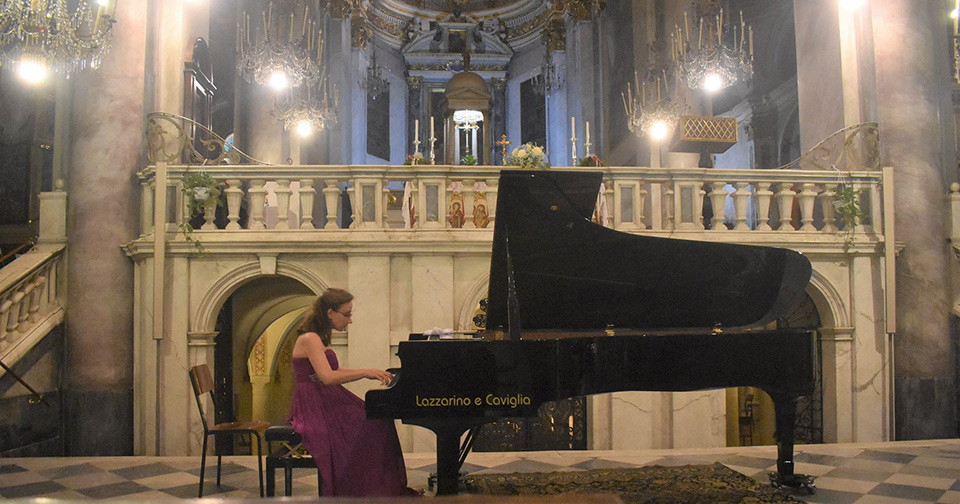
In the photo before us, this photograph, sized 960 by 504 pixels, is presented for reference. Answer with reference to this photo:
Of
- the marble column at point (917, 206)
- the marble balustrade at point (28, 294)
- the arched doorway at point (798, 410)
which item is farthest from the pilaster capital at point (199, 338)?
the marble column at point (917, 206)

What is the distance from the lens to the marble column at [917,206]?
7.50 m

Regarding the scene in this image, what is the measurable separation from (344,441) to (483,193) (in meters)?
3.82

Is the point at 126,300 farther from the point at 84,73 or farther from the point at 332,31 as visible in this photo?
the point at 332,31

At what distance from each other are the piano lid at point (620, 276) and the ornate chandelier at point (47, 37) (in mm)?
4372

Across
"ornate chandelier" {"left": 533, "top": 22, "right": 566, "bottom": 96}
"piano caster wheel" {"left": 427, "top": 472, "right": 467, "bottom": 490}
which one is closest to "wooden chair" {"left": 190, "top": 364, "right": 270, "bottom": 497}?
"piano caster wheel" {"left": 427, "top": 472, "right": 467, "bottom": 490}

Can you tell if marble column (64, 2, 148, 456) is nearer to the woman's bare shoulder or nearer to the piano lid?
the woman's bare shoulder

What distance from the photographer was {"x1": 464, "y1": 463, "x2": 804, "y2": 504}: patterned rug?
189 inches

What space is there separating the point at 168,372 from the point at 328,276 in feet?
5.93

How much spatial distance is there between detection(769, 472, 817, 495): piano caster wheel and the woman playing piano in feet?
8.95

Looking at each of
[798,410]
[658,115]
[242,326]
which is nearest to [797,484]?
[798,410]

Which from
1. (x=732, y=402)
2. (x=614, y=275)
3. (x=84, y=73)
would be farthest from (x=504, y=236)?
(x=732, y=402)

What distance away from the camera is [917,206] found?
7668 millimetres

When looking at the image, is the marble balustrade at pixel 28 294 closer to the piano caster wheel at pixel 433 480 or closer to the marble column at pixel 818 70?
the piano caster wheel at pixel 433 480

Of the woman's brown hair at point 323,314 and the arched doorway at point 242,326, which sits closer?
the woman's brown hair at point 323,314
